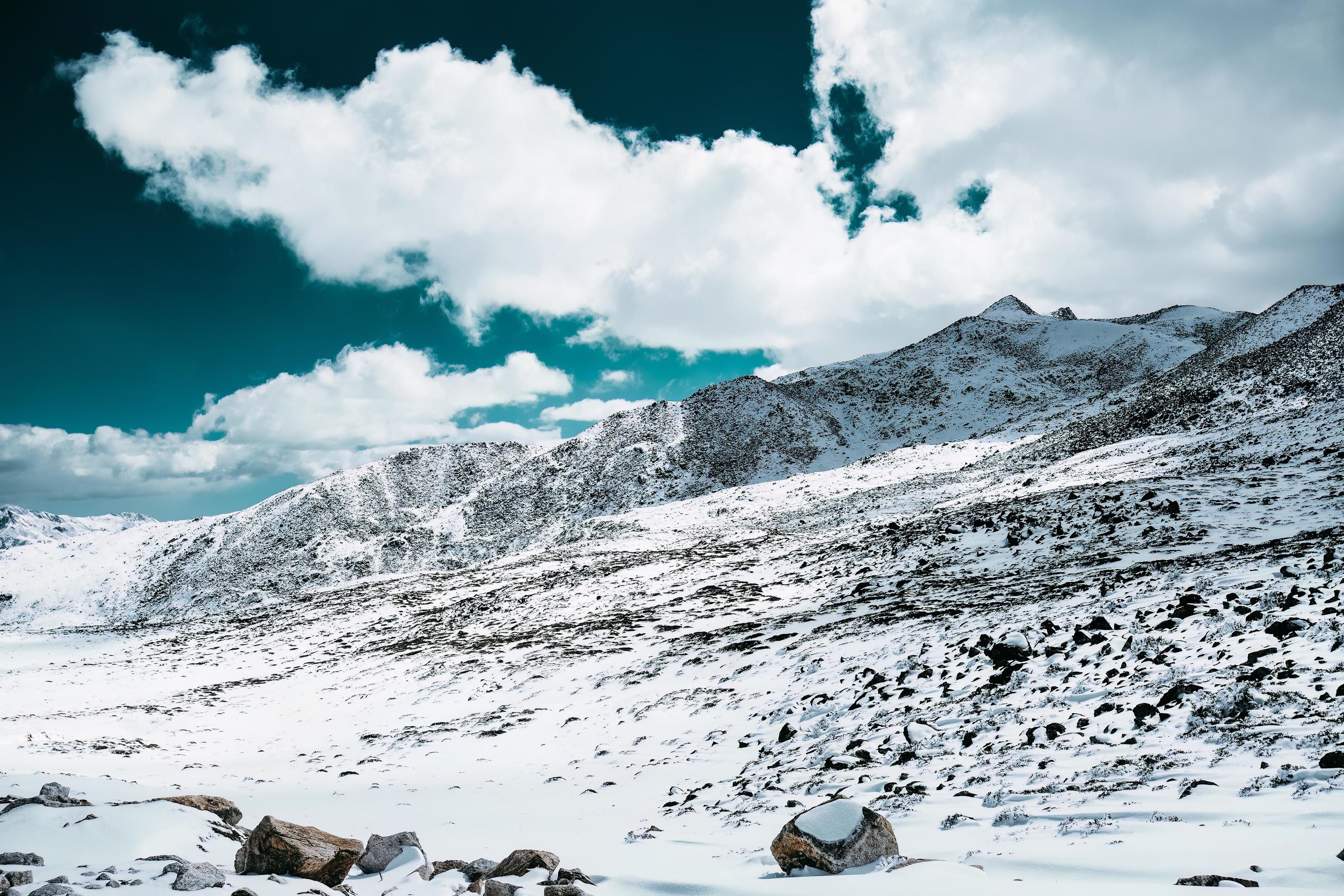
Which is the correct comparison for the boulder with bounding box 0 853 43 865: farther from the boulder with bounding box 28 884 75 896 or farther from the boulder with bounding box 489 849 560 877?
the boulder with bounding box 489 849 560 877

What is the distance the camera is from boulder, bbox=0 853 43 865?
15.5 ft

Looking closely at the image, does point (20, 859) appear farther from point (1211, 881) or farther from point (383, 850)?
point (1211, 881)

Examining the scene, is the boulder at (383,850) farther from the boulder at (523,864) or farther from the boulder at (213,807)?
the boulder at (213,807)

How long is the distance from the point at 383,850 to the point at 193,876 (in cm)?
188

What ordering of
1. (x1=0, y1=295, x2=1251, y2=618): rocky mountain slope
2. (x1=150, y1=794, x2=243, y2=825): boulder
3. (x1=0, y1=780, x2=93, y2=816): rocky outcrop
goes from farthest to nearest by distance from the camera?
(x1=0, y1=295, x2=1251, y2=618): rocky mountain slope → (x1=150, y1=794, x2=243, y2=825): boulder → (x1=0, y1=780, x2=93, y2=816): rocky outcrop

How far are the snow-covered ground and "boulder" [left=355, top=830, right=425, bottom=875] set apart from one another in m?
0.13

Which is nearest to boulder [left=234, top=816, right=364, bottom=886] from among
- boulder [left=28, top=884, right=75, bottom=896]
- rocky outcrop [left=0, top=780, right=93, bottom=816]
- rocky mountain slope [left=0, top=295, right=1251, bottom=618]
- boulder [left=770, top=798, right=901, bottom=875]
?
boulder [left=28, top=884, right=75, bottom=896]

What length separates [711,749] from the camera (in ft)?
33.4

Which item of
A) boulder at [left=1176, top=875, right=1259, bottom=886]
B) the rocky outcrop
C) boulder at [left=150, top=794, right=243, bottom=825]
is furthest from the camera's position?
boulder at [left=150, top=794, right=243, bottom=825]

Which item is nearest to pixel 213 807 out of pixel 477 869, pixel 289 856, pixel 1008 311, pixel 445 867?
pixel 289 856

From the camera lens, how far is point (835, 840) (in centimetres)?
488

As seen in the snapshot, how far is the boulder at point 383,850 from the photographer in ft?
19.6

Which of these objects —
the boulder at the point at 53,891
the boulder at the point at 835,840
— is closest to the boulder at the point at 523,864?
the boulder at the point at 835,840

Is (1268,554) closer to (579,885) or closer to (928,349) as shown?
(579,885)
